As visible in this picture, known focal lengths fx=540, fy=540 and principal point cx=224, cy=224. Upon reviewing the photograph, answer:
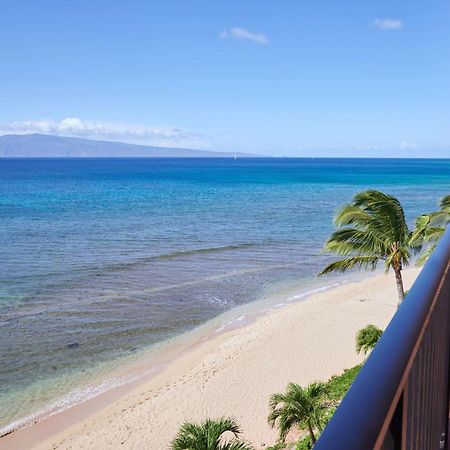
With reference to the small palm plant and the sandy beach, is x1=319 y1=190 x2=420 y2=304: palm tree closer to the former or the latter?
the small palm plant

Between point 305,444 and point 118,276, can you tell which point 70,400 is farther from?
point 118,276

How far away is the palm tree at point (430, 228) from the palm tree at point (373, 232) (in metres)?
0.31

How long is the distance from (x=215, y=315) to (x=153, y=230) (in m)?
21.3

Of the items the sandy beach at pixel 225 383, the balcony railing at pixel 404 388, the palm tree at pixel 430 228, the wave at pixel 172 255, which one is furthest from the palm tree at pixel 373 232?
the wave at pixel 172 255

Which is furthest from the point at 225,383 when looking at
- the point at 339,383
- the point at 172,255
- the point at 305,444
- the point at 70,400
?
the point at 172,255

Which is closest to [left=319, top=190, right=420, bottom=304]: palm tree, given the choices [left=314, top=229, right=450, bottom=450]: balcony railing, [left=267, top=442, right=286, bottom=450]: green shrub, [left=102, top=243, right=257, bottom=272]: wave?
[left=267, top=442, right=286, bottom=450]: green shrub

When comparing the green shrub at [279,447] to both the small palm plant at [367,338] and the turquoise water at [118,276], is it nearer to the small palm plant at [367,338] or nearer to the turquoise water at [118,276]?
the small palm plant at [367,338]

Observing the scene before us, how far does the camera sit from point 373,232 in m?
13.6

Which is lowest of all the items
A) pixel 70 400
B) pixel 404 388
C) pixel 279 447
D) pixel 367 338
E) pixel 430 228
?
pixel 70 400

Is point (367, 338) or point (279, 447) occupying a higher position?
point (367, 338)

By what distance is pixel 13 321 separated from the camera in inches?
799

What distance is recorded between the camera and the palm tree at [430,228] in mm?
12511

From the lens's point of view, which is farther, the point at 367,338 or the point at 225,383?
the point at 225,383

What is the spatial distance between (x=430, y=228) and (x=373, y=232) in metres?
1.35
